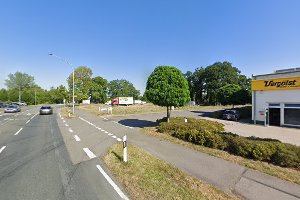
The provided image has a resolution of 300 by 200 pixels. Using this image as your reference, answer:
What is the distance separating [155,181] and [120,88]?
125 metres

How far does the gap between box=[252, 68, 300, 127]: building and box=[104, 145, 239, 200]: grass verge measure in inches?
685

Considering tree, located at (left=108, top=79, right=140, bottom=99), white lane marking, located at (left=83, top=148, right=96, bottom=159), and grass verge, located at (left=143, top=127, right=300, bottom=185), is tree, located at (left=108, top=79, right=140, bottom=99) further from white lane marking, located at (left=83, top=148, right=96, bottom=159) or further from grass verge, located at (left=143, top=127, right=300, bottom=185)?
grass verge, located at (left=143, top=127, right=300, bottom=185)

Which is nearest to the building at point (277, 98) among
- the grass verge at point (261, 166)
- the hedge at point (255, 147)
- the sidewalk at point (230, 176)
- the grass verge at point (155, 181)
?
the hedge at point (255, 147)

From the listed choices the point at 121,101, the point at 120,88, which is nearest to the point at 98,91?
the point at 121,101

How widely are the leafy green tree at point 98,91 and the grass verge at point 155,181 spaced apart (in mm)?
78319

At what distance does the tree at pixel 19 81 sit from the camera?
99.8 m

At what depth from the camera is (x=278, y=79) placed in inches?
781

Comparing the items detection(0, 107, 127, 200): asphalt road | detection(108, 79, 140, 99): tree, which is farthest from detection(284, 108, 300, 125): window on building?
detection(108, 79, 140, 99): tree

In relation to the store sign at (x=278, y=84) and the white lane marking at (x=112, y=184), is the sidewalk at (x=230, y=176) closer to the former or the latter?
the white lane marking at (x=112, y=184)

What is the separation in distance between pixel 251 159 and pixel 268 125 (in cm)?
1501

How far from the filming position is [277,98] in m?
20.2

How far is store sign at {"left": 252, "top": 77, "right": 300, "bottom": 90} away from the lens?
18641 mm

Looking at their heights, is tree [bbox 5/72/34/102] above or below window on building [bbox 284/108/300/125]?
above

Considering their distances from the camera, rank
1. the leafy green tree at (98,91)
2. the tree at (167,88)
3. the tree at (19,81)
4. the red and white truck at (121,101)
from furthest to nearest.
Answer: the tree at (19,81) → the leafy green tree at (98,91) → the red and white truck at (121,101) → the tree at (167,88)
